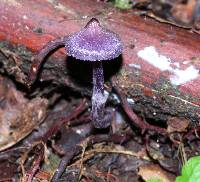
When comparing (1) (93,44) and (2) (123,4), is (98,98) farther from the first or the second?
(2) (123,4)

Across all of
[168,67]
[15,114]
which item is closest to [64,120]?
[15,114]

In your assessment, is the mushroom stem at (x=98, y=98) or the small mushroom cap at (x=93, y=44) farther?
the mushroom stem at (x=98, y=98)

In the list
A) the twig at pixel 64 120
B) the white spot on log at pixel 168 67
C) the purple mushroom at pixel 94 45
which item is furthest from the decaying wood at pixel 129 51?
the purple mushroom at pixel 94 45

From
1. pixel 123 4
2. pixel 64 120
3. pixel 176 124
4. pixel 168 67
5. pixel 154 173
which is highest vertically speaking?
pixel 123 4

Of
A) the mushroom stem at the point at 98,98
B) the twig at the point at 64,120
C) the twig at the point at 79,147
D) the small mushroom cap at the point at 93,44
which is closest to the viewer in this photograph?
the small mushroom cap at the point at 93,44

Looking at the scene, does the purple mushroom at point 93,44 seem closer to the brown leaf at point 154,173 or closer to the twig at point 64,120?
the twig at point 64,120

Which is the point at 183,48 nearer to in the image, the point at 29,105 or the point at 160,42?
the point at 160,42

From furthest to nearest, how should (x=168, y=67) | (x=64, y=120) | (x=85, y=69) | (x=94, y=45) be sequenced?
(x=64, y=120) < (x=85, y=69) < (x=168, y=67) < (x=94, y=45)
